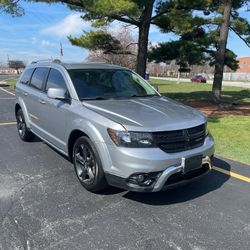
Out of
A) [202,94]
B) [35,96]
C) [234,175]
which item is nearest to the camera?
[234,175]

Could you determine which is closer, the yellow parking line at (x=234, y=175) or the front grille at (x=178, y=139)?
the front grille at (x=178, y=139)

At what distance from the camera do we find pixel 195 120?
14.6 feet

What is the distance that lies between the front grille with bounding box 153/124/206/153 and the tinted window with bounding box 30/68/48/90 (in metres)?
2.97

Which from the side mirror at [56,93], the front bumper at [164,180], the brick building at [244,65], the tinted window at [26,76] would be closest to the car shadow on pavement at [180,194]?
the front bumper at [164,180]

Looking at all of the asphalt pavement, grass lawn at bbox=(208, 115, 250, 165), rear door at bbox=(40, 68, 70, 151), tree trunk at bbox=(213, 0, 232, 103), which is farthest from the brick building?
the asphalt pavement

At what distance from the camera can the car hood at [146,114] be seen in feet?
13.4

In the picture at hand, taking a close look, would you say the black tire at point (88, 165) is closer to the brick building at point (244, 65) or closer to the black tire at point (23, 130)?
the black tire at point (23, 130)

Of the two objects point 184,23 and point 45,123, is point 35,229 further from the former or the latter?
point 184,23

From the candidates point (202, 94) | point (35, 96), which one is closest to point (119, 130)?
point (35, 96)

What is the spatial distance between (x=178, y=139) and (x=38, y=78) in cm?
337

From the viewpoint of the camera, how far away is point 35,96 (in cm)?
621

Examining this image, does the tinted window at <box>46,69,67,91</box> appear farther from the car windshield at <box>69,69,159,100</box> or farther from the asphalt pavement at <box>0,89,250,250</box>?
the asphalt pavement at <box>0,89,250,250</box>

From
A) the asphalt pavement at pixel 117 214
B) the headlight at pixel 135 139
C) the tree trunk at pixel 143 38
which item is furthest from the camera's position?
the tree trunk at pixel 143 38

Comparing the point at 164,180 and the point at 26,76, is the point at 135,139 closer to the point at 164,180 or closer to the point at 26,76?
the point at 164,180
